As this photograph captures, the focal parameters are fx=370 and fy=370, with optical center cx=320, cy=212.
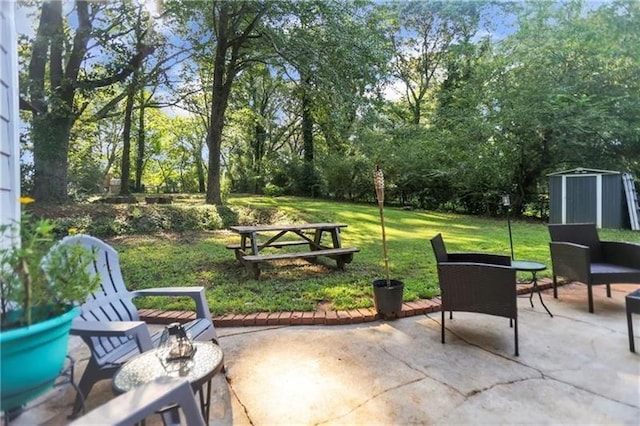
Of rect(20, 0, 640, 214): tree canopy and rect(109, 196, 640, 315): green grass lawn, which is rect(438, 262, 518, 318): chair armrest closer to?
rect(109, 196, 640, 315): green grass lawn

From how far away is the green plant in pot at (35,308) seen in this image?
1.18 m

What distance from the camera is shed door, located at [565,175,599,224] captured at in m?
9.04

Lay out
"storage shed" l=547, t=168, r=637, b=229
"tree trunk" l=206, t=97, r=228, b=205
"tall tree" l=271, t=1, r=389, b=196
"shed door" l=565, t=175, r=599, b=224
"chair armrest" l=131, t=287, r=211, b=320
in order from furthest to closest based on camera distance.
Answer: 1. "tree trunk" l=206, t=97, r=228, b=205
2. "shed door" l=565, t=175, r=599, b=224
3. "storage shed" l=547, t=168, r=637, b=229
4. "tall tree" l=271, t=1, r=389, b=196
5. "chair armrest" l=131, t=287, r=211, b=320

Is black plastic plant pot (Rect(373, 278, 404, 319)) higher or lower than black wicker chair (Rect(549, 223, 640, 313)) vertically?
lower

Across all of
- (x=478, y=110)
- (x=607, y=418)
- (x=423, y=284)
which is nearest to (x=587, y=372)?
(x=607, y=418)

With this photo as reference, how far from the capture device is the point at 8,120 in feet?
6.81

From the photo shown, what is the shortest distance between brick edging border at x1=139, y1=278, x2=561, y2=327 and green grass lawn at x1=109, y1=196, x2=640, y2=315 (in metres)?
0.13

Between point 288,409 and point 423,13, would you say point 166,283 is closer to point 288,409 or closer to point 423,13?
point 288,409

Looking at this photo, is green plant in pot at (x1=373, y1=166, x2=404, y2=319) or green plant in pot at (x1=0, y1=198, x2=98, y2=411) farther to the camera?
green plant in pot at (x1=373, y1=166, x2=404, y2=319)

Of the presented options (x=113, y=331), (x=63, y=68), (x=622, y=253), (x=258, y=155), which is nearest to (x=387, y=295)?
(x=113, y=331)

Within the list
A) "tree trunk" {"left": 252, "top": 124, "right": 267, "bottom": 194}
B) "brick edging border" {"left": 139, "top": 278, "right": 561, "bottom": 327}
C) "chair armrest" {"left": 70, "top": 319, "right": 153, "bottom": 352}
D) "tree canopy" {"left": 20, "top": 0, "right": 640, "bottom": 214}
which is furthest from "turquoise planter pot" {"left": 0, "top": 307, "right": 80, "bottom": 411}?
"tree trunk" {"left": 252, "top": 124, "right": 267, "bottom": 194}

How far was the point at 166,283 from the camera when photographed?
423 cm

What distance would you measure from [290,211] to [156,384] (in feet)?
27.4

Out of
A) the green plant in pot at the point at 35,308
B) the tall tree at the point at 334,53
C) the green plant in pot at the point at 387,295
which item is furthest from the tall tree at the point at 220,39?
the green plant in pot at the point at 35,308
